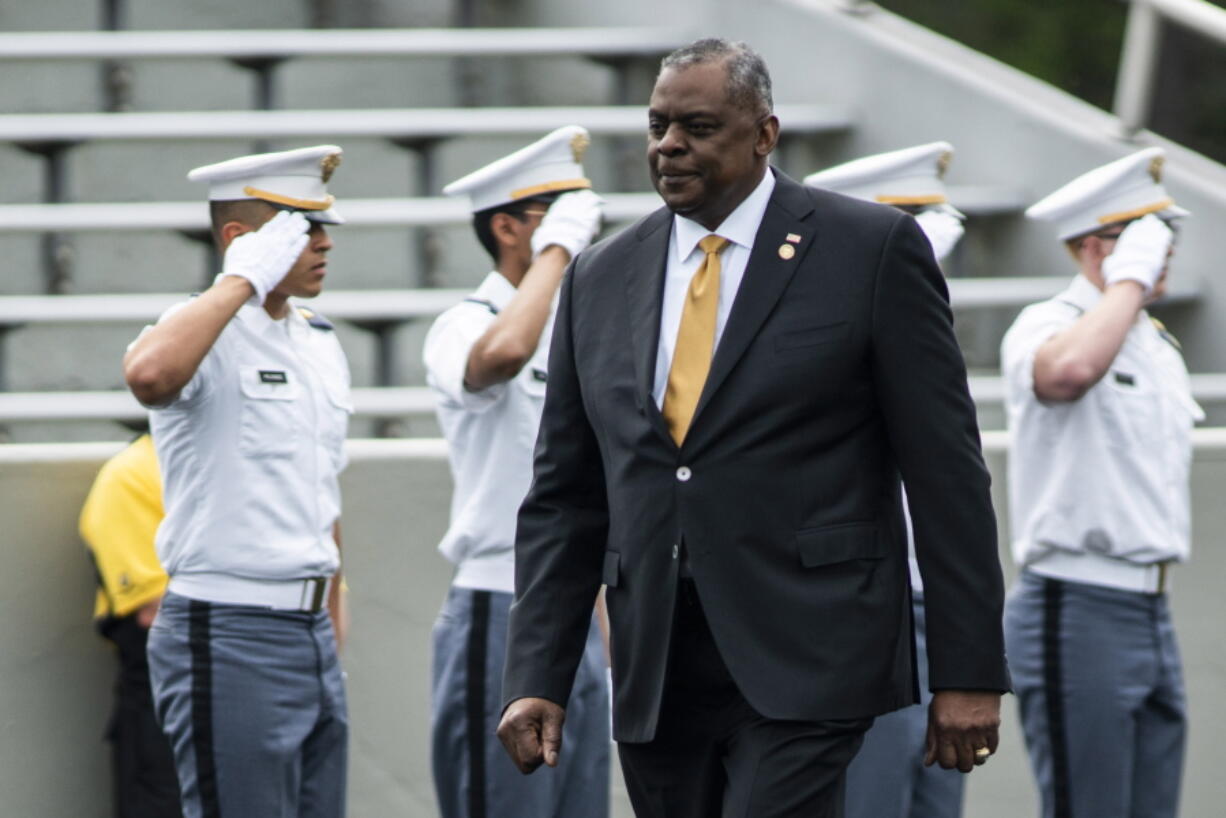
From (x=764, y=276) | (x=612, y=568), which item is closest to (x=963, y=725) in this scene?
(x=612, y=568)

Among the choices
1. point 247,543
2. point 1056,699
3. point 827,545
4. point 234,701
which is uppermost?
point 827,545

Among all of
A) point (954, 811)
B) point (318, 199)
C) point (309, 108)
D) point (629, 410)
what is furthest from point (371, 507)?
point (309, 108)

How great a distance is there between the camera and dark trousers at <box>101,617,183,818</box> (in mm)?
5254

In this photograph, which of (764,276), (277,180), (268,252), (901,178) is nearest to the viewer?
(764,276)

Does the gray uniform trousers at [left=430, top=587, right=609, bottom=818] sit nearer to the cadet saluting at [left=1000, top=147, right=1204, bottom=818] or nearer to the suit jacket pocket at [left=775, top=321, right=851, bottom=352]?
the cadet saluting at [left=1000, top=147, right=1204, bottom=818]

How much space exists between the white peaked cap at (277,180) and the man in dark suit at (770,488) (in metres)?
1.72

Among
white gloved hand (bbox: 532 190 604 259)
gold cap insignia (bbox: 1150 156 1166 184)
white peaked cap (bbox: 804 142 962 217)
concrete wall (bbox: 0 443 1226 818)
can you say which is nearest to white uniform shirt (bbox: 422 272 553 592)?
white gloved hand (bbox: 532 190 604 259)

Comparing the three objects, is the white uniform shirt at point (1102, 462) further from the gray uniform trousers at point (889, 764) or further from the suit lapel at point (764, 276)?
the suit lapel at point (764, 276)

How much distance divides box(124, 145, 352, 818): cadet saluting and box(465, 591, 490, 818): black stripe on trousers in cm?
41

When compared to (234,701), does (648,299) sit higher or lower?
higher

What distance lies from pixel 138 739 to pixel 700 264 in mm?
2526

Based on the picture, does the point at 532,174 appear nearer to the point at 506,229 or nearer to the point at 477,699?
the point at 506,229

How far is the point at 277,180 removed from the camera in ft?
16.3

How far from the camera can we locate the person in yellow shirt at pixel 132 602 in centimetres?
524
